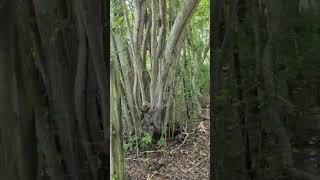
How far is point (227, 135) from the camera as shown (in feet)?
2.92

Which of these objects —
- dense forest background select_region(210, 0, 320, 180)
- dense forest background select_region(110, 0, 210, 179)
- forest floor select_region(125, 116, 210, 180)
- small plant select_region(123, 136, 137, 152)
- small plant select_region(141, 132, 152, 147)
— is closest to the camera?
dense forest background select_region(210, 0, 320, 180)

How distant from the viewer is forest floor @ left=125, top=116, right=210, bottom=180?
18.1 ft

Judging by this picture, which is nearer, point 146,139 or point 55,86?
point 55,86

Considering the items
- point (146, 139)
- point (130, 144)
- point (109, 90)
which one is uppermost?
point (109, 90)

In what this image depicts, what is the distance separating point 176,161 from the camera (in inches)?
236

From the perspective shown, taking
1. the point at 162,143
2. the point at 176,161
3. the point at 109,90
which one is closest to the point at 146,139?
the point at 162,143

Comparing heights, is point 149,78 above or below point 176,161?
above

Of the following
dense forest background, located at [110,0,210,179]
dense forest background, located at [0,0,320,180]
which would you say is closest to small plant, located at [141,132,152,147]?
dense forest background, located at [110,0,210,179]

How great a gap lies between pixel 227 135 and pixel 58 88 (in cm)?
43

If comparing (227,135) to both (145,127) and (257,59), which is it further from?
(145,127)

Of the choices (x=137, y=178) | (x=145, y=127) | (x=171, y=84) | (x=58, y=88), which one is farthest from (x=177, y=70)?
(x=58, y=88)

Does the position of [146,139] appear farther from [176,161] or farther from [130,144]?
[176,161]

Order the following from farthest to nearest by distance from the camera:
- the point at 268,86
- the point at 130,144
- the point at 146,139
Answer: the point at 130,144, the point at 146,139, the point at 268,86

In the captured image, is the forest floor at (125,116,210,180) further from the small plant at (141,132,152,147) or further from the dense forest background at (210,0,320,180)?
the dense forest background at (210,0,320,180)
